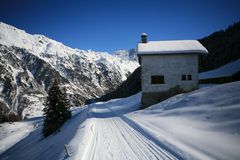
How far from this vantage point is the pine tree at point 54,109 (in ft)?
93.2

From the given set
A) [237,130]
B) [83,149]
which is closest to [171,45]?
[237,130]

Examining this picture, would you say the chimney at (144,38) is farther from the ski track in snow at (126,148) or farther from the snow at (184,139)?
the ski track in snow at (126,148)

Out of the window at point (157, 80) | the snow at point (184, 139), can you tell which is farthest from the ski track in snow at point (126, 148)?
the window at point (157, 80)

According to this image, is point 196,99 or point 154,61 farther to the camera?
point 154,61

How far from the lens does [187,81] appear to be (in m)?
26.2

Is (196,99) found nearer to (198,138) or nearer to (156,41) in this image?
(198,138)

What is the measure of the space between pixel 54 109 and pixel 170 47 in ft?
67.2

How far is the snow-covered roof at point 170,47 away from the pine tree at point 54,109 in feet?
46.4

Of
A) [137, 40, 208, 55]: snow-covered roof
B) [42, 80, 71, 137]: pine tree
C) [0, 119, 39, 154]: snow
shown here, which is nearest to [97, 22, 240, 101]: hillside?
[137, 40, 208, 55]: snow-covered roof

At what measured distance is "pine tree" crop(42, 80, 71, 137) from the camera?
93.2 ft

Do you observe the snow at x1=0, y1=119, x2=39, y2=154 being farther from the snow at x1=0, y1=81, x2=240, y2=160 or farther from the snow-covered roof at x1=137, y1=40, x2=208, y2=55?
the snow at x1=0, y1=81, x2=240, y2=160

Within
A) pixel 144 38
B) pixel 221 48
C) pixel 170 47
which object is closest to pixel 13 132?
pixel 144 38

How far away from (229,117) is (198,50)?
17115 mm

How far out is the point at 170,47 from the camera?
1086 inches
